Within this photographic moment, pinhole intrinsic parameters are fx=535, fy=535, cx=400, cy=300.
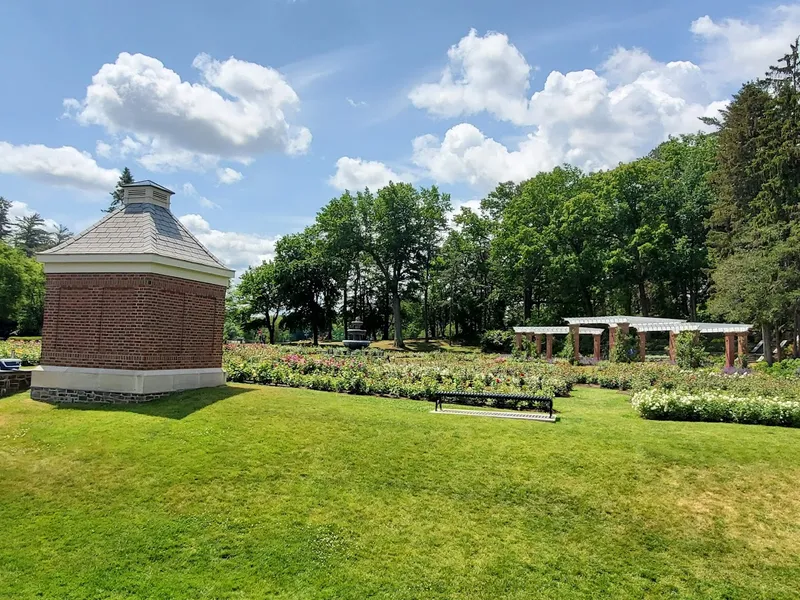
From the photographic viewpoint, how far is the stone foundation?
10453mm

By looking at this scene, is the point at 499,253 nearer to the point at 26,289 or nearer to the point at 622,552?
the point at 622,552

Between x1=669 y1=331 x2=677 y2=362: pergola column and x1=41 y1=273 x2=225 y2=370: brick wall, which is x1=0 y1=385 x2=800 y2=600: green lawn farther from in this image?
x1=669 y1=331 x2=677 y2=362: pergola column

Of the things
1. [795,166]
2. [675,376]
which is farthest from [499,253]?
[675,376]

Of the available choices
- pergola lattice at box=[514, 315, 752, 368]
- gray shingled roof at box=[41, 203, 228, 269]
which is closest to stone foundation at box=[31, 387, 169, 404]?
gray shingled roof at box=[41, 203, 228, 269]

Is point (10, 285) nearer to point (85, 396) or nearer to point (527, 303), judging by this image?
point (527, 303)

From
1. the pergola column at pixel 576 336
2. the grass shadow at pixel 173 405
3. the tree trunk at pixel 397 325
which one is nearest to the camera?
the grass shadow at pixel 173 405

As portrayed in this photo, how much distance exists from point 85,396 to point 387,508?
7400mm

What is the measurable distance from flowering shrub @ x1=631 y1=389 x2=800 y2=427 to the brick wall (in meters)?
9.73

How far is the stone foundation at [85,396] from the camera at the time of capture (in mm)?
10453

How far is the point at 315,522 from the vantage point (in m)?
6.21

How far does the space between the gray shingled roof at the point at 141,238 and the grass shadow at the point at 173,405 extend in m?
2.82

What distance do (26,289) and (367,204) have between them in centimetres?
3138

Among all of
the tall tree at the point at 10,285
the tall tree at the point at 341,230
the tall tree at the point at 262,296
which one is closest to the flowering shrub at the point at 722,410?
the tall tree at the point at 341,230

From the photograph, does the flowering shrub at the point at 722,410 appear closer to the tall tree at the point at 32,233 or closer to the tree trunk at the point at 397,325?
the tree trunk at the point at 397,325
